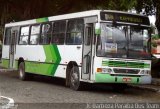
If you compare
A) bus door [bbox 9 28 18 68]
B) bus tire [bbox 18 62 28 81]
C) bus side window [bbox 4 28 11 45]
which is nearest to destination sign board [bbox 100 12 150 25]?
bus tire [bbox 18 62 28 81]

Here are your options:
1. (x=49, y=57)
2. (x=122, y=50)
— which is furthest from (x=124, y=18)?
(x=49, y=57)

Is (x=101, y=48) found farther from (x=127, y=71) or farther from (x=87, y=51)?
(x=127, y=71)

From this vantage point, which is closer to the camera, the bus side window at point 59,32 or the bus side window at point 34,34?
the bus side window at point 59,32

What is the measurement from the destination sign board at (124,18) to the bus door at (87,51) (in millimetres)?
803

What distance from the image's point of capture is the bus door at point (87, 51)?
17.7 meters

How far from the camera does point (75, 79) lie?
1858cm

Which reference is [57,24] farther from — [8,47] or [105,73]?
[8,47]

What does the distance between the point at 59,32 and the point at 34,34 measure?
3109 millimetres

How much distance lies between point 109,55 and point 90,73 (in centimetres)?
102

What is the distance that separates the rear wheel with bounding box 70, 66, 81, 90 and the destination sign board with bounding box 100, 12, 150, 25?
246 centimetres

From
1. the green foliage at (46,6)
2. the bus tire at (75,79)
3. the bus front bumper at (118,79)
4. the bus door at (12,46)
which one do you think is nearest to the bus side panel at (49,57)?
the bus tire at (75,79)

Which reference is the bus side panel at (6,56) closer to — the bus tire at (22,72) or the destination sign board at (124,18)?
the bus tire at (22,72)

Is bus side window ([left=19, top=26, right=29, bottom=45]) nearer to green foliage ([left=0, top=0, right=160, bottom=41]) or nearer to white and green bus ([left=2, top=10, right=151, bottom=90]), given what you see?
white and green bus ([left=2, top=10, right=151, bottom=90])

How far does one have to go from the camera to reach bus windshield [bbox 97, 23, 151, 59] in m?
17.1
